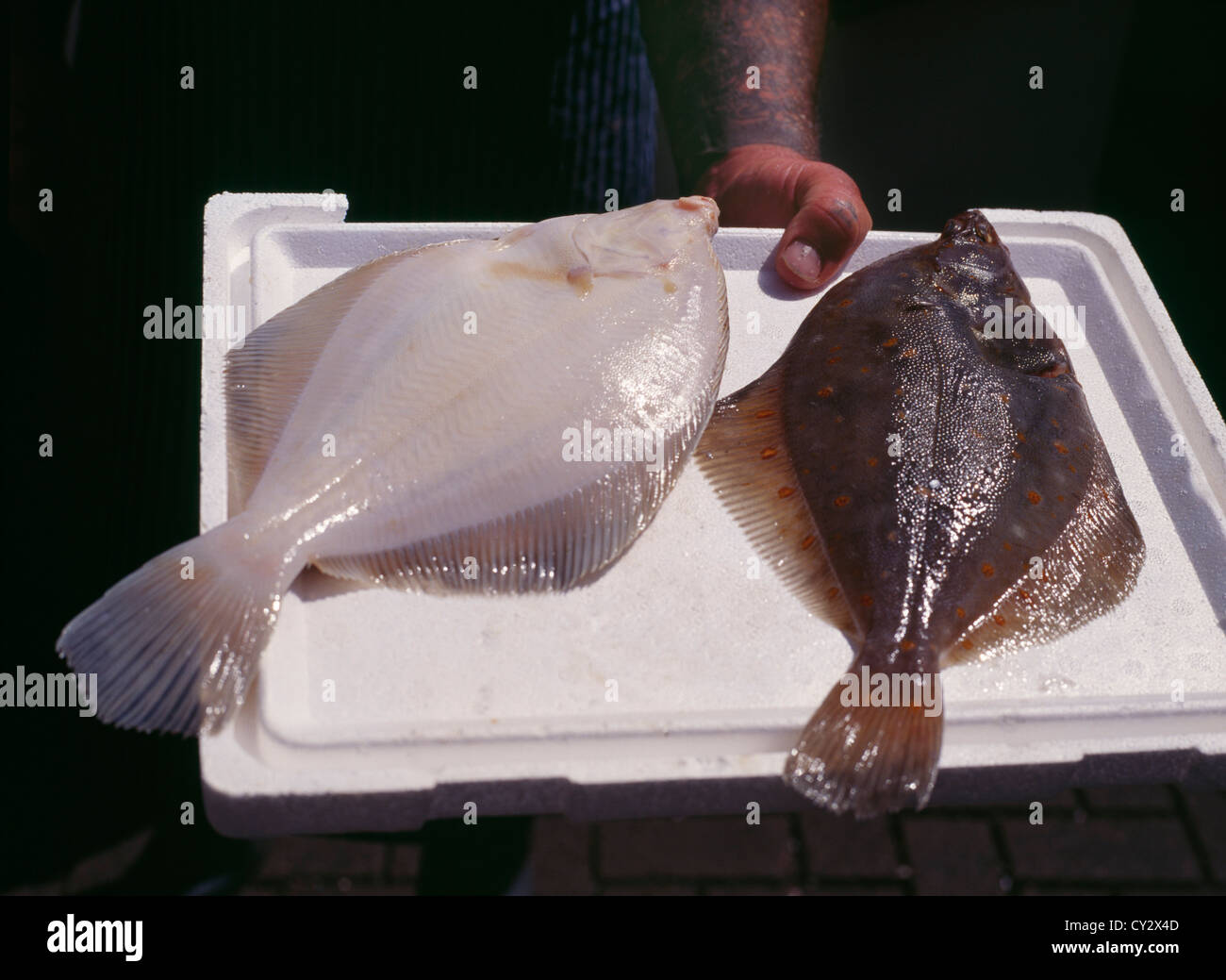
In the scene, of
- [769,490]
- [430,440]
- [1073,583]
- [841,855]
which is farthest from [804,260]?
[841,855]

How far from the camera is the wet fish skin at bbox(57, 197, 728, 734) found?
133 centimetres

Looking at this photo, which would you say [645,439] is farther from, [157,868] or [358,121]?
[157,868]

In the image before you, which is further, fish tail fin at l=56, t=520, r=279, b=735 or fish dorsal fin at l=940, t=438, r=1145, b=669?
fish dorsal fin at l=940, t=438, r=1145, b=669

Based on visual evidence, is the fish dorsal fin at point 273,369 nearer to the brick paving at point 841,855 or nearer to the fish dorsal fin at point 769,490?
the fish dorsal fin at point 769,490

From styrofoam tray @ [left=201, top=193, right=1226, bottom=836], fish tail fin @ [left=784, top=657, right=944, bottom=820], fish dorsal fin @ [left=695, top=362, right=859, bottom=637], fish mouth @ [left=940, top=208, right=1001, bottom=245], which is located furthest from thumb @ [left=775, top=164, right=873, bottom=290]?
fish tail fin @ [left=784, top=657, right=944, bottom=820]

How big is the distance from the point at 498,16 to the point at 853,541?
1.74 meters

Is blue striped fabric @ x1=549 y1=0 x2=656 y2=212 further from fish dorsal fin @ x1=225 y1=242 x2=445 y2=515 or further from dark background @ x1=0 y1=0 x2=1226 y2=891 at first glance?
fish dorsal fin @ x1=225 y1=242 x2=445 y2=515

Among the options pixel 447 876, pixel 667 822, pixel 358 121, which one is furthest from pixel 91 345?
pixel 667 822

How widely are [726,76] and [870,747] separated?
83.1 inches

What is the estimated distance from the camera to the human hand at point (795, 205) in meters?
2.07

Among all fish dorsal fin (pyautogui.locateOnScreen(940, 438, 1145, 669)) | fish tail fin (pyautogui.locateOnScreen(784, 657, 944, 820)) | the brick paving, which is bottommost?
the brick paving

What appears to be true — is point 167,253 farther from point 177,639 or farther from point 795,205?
point 795,205

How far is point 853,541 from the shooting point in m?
1.60
